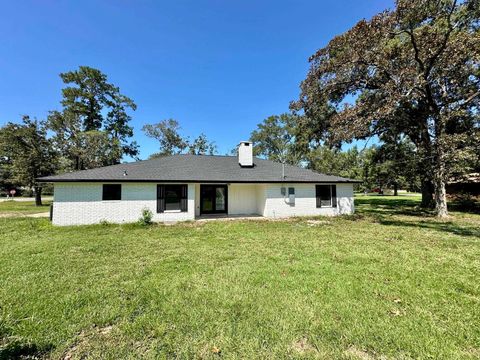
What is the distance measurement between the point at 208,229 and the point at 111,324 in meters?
6.69

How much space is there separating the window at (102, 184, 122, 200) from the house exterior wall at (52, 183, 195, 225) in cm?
16

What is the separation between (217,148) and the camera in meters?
36.5

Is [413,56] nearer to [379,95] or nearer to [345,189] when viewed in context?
[379,95]

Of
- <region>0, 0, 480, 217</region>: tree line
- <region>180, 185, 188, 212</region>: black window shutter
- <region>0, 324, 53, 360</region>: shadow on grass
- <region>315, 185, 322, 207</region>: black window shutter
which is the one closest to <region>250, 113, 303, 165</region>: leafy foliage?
<region>0, 0, 480, 217</region>: tree line

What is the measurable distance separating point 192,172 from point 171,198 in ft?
6.72

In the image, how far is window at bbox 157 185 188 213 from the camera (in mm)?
11953

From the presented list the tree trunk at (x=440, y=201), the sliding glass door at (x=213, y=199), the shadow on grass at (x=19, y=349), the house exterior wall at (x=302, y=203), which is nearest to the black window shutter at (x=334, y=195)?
the house exterior wall at (x=302, y=203)

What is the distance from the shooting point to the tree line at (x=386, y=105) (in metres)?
11.0

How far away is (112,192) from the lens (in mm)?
11242

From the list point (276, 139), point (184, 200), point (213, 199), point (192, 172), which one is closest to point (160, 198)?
point (184, 200)

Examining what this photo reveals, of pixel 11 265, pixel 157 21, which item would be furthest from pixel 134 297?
pixel 157 21

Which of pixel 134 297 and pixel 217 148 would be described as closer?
pixel 134 297

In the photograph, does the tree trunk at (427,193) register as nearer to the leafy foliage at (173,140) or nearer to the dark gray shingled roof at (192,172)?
the dark gray shingled roof at (192,172)

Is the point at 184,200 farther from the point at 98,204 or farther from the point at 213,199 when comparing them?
the point at 98,204
